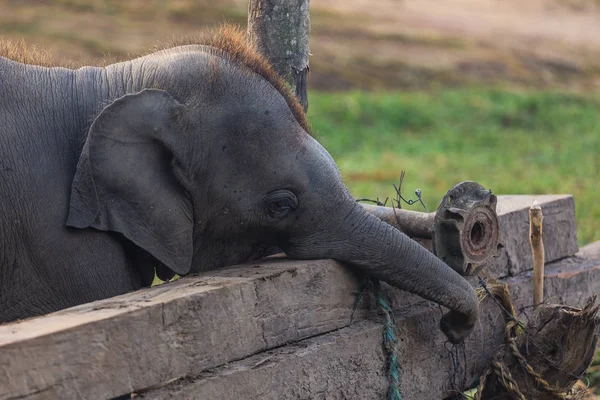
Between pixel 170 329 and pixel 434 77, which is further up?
pixel 170 329

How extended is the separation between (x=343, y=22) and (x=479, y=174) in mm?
9869

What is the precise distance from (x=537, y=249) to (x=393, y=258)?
943 mm

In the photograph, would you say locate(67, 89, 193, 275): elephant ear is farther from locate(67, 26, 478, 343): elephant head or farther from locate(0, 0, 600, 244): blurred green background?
locate(0, 0, 600, 244): blurred green background

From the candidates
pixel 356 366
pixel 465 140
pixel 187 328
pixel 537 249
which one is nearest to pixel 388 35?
pixel 465 140

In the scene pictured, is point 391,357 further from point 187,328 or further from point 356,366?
point 187,328

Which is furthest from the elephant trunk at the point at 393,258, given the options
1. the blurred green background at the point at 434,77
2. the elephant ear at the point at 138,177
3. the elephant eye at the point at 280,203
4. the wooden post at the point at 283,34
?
the blurred green background at the point at 434,77

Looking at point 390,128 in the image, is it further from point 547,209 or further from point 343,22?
point 547,209

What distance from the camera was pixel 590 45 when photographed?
22.4 meters

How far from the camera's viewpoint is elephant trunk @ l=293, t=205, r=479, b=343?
432 cm

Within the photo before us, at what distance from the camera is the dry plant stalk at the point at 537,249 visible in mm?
4867

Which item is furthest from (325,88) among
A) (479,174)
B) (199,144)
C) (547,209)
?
(199,144)

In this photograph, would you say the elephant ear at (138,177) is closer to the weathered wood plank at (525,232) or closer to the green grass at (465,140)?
the weathered wood plank at (525,232)

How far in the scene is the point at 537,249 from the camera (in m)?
4.97

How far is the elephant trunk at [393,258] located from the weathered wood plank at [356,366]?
213 mm
